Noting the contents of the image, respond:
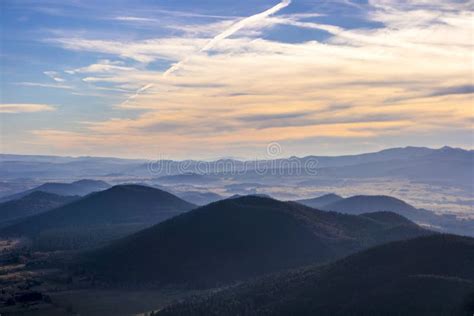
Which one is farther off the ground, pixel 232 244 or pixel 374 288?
pixel 374 288

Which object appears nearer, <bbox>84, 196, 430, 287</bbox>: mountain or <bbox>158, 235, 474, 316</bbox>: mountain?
<bbox>158, 235, 474, 316</bbox>: mountain

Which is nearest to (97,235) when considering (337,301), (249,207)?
(249,207)

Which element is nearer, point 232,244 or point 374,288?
point 374,288

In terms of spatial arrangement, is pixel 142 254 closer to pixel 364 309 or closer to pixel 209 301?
pixel 209 301

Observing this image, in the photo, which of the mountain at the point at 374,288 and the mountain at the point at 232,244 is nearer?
the mountain at the point at 374,288
